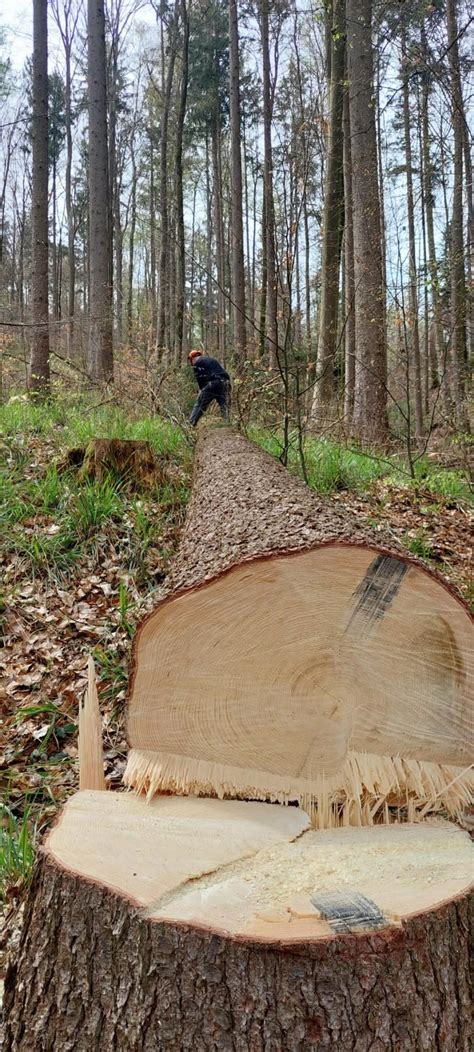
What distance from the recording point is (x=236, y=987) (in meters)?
1.01

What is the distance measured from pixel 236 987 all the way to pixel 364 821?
0.56 meters

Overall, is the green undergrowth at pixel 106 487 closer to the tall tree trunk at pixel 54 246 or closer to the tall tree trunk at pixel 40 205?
the tall tree trunk at pixel 40 205

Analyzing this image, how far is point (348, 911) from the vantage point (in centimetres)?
103

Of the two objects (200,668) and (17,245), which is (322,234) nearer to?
(200,668)

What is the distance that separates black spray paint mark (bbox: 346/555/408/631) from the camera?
59.4 inches

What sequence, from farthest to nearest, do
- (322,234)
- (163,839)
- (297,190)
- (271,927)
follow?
(322,234) → (297,190) → (163,839) → (271,927)

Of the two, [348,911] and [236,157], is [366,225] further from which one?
[348,911]

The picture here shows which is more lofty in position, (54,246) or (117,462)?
(54,246)

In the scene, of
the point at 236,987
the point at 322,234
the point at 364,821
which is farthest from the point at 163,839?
the point at 322,234

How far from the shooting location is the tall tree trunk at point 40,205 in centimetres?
853

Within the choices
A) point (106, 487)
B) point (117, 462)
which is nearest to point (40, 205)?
point (117, 462)

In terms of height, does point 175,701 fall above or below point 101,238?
below

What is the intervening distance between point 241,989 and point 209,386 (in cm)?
773

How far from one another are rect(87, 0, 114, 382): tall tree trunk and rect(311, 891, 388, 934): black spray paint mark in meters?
8.85
